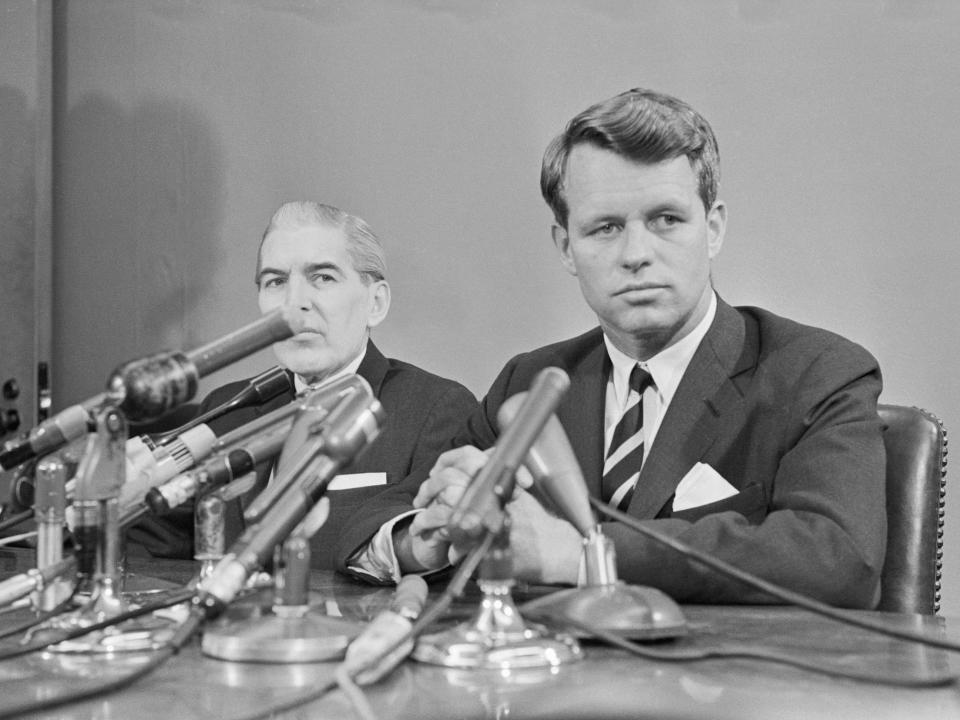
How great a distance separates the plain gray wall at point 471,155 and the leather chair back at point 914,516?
781mm

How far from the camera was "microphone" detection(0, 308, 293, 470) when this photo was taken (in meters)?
0.95

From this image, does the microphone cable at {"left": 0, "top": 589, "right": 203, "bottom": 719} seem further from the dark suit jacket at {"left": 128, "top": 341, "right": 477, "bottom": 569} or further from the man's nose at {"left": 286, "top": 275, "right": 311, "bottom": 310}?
the man's nose at {"left": 286, "top": 275, "right": 311, "bottom": 310}

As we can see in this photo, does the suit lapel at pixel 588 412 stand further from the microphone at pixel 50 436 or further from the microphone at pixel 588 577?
the microphone at pixel 50 436

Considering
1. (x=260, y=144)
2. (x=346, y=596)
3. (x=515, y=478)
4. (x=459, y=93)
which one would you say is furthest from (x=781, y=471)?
(x=260, y=144)

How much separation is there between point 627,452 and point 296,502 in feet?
3.02

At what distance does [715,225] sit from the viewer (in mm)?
1877

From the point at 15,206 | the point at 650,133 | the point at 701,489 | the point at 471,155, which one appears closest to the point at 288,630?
the point at 701,489

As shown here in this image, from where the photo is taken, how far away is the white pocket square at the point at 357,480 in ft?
6.97

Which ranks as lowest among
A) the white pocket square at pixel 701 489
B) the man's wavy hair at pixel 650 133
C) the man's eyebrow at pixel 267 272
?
the white pocket square at pixel 701 489

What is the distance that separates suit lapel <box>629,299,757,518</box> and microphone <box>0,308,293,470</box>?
76 cm

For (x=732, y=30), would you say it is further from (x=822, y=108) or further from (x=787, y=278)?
(x=787, y=278)

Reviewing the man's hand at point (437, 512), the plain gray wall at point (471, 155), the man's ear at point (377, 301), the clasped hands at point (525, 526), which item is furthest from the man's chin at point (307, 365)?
the clasped hands at point (525, 526)

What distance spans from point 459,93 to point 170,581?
165 centimetres

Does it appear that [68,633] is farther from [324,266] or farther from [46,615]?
[324,266]
